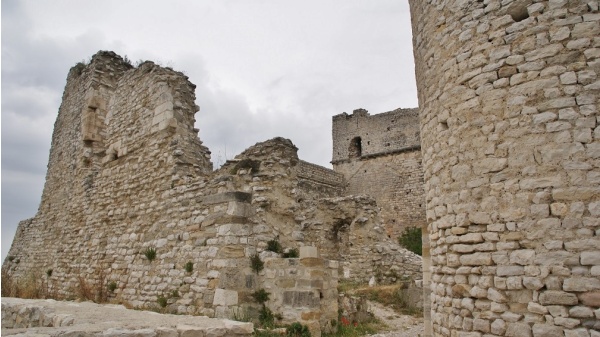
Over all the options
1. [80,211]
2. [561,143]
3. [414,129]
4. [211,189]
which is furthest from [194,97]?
[414,129]

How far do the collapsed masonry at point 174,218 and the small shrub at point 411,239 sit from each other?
7.17 meters

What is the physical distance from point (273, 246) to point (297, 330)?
1481mm

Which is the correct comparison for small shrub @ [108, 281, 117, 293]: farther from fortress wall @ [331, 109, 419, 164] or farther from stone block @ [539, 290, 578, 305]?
fortress wall @ [331, 109, 419, 164]

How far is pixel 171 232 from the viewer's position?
8.35 metres

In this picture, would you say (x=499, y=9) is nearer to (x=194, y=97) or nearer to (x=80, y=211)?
(x=194, y=97)

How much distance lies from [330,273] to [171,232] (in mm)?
3073

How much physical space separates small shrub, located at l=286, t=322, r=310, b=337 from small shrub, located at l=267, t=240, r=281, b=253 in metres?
1.31

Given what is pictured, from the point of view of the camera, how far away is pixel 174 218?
845 centimetres

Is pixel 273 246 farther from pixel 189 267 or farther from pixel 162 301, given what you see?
pixel 162 301

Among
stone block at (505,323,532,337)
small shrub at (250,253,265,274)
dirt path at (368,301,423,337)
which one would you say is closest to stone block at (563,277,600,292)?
stone block at (505,323,532,337)

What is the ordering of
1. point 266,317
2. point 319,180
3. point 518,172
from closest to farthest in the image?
point 518,172
point 266,317
point 319,180

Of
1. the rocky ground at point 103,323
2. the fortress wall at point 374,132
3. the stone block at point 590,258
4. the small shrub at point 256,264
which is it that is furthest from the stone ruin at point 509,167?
the fortress wall at point 374,132

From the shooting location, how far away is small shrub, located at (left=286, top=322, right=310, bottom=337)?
21.6 feet

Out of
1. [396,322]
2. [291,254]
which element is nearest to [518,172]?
[291,254]
